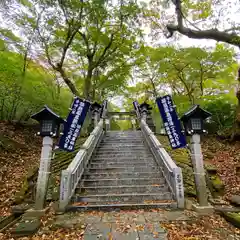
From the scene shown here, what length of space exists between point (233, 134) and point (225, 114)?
111 inches

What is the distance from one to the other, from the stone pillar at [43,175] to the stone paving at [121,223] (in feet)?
2.20

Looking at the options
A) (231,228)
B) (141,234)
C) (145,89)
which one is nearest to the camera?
(141,234)

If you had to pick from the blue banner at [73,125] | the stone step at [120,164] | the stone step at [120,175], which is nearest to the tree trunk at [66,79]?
the stone step at [120,164]

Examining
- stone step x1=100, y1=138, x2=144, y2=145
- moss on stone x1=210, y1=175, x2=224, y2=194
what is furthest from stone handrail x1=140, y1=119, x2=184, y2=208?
stone step x1=100, y1=138, x2=144, y2=145

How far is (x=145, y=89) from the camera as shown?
22609 mm

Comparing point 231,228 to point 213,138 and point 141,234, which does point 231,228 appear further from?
point 213,138

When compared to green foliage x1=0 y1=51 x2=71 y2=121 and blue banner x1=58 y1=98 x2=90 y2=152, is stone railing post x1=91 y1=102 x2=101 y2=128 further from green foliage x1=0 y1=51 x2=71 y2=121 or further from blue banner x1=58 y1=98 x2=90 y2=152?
blue banner x1=58 y1=98 x2=90 y2=152

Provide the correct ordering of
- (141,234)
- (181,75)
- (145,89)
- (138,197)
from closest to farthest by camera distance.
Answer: (141,234) < (138,197) < (181,75) < (145,89)

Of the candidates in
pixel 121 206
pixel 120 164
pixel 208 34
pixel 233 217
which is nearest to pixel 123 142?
pixel 120 164

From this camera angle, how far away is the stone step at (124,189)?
19.0ft

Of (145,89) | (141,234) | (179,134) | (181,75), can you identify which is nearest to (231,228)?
(141,234)

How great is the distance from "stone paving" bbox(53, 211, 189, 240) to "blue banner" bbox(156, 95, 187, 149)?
1.96 meters

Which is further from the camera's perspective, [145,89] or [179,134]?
[145,89]

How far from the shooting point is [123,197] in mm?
5473
